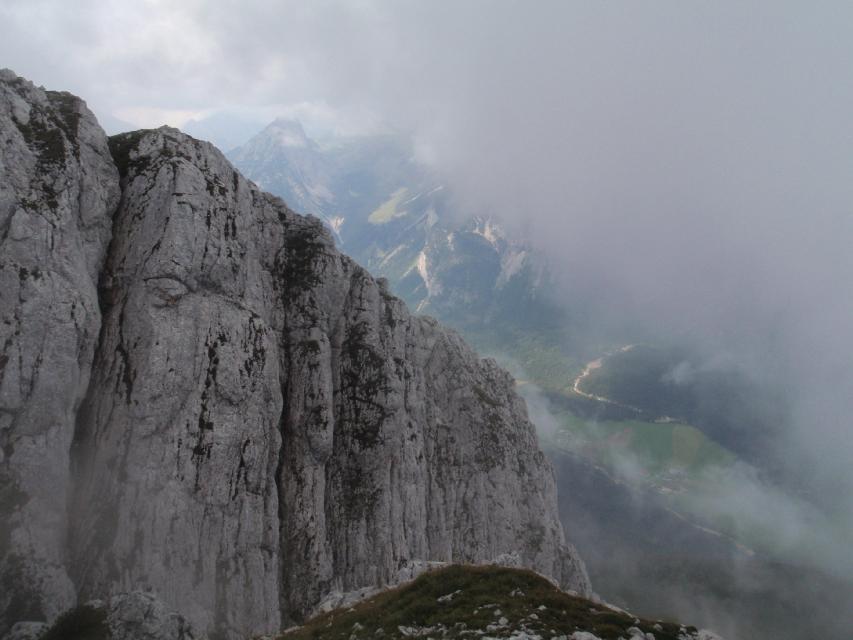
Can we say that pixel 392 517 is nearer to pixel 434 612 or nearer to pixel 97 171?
pixel 434 612

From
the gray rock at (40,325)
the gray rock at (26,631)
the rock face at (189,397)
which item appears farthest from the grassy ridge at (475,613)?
the gray rock at (40,325)

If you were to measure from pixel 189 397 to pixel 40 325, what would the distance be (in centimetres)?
1414

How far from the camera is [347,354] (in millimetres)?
73875

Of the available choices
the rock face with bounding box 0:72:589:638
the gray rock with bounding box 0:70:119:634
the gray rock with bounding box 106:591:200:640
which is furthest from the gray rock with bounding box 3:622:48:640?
the gray rock with bounding box 106:591:200:640

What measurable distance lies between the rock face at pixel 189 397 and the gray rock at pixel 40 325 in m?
0.15

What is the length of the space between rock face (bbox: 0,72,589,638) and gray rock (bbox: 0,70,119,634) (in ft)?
0.50

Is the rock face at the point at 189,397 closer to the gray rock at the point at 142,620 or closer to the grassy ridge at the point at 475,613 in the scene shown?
the gray rock at the point at 142,620

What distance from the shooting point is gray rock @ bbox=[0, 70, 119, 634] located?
37.4 metres

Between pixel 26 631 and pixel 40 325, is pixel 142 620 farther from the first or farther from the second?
pixel 40 325

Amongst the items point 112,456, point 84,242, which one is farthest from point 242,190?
point 112,456

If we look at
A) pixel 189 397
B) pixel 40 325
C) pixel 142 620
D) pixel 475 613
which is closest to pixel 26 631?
pixel 142 620

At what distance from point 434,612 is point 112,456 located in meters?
33.6

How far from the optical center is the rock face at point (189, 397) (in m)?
41.3

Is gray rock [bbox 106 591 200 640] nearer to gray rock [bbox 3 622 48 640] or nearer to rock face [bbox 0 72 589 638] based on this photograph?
gray rock [bbox 3 622 48 640]
